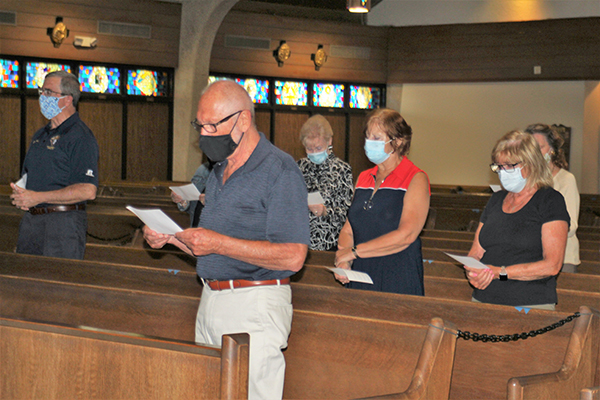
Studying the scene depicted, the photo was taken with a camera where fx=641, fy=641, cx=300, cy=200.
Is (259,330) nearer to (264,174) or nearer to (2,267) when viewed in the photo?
(264,174)

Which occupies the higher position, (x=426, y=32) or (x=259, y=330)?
(x=426, y=32)

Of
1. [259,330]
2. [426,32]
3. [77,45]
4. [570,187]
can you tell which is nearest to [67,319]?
[259,330]

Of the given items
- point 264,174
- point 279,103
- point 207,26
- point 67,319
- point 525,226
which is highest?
point 207,26

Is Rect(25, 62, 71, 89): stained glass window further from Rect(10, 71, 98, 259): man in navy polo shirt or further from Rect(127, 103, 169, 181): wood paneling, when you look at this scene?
Rect(10, 71, 98, 259): man in navy polo shirt

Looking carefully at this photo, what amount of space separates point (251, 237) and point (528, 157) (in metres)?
1.20

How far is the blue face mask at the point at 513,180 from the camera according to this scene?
2.50 m

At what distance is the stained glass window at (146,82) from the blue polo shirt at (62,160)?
7.73 m

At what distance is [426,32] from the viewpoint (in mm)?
11938

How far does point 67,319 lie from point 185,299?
1.84 ft

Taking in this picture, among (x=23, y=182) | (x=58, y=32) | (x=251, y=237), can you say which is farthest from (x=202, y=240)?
(x=58, y=32)

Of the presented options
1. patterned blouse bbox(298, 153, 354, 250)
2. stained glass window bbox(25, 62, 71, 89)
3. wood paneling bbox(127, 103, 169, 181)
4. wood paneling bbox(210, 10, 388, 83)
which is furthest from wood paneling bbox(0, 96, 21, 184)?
patterned blouse bbox(298, 153, 354, 250)

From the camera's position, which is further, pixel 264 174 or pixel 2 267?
pixel 2 267

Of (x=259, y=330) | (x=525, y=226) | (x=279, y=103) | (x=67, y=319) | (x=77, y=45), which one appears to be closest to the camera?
(x=259, y=330)

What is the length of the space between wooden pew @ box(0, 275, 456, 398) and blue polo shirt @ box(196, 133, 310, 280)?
369mm
